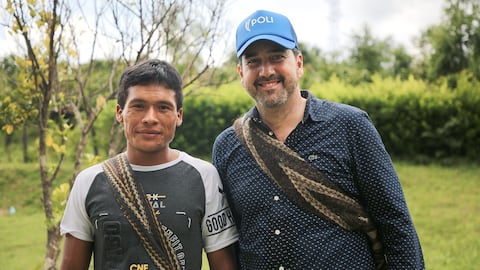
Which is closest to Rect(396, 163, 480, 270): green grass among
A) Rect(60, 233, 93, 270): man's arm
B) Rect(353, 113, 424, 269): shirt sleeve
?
Rect(353, 113, 424, 269): shirt sleeve

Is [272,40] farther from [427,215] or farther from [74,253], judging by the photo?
[427,215]

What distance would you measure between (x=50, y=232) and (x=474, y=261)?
15.7ft

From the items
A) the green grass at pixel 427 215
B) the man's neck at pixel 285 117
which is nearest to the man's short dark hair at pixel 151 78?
the man's neck at pixel 285 117

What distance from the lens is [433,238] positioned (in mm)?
7246

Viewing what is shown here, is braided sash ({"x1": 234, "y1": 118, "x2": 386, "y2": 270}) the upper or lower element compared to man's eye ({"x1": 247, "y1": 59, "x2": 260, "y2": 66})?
lower

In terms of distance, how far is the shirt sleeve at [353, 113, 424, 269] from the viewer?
2184 mm

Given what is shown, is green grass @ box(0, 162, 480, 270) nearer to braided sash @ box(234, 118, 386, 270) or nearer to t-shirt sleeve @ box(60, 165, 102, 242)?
t-shirt sleeve @ box(60, 165, 102, 242)

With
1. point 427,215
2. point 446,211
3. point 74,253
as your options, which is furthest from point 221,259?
point 446,211

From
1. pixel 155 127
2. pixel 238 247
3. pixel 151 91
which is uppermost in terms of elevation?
pixel 151 91

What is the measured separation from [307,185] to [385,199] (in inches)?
12.5

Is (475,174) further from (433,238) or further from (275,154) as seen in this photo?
(275,154)

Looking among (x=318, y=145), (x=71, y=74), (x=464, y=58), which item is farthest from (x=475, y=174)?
(x=318, y=145)

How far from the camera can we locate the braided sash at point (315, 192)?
7.19 feet

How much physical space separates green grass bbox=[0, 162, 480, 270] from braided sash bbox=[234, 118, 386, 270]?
214 centimetres
